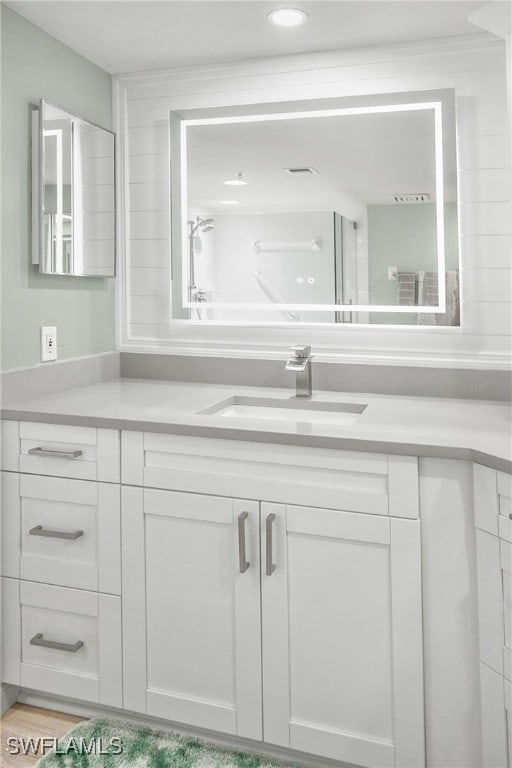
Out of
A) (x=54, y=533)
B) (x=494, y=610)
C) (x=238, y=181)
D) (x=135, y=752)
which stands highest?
(x=238, y=181)

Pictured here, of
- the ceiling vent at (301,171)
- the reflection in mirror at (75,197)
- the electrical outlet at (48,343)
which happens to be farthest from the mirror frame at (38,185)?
the ceiling vent at (301,171)

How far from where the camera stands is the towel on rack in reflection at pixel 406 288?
2123 millimetres

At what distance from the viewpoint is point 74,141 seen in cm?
217

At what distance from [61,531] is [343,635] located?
847mm

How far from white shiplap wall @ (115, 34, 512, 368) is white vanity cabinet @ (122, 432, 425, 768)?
2.38 ft

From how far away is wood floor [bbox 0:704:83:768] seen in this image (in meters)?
1.80

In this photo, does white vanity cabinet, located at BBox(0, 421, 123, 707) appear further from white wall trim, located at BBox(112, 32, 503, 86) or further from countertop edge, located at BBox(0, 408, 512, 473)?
white wall trim, located at BBox(112, 32, 503, 86)

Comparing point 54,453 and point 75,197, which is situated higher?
point 75,197

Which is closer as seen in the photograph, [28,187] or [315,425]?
[315,425]

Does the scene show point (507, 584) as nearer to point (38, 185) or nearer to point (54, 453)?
point (54, 453)

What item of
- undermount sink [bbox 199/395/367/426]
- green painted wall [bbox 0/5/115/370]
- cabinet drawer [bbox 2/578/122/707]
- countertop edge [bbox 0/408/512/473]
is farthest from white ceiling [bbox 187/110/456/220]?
cabinet drawer [bbox 2/578/122/707]

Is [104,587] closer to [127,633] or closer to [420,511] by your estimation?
[127,633]

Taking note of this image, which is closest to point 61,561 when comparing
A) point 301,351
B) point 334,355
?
point 301,351

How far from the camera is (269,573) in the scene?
164 centimetres
